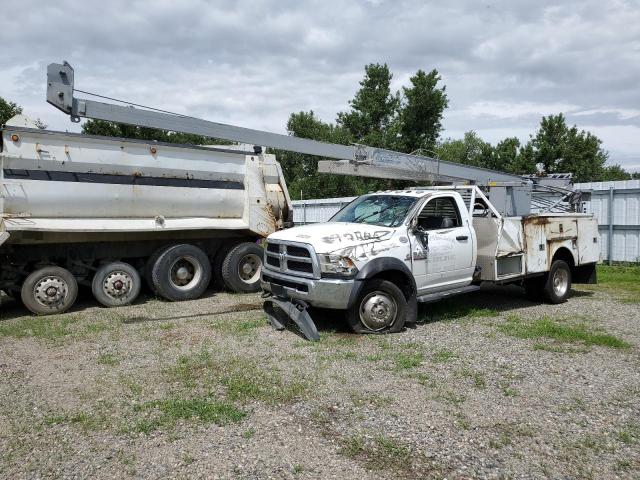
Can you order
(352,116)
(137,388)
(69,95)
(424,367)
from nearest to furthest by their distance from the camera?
1. (137,388)
2. (424,367)
3. (69,95)
4. (352,116)

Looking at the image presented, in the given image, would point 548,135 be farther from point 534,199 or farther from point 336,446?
point 336,446

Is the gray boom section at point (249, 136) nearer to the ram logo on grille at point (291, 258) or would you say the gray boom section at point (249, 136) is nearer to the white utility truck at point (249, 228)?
the white utility truck at point (249, 228)

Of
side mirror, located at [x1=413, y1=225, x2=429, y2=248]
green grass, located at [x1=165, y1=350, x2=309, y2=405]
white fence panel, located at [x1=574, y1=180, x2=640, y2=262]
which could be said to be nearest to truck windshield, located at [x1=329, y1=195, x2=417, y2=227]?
side mirror, located at [x1=413, y1=225, x2=429, y2=248]

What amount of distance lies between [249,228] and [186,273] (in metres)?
1.49

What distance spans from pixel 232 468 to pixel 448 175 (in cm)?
776

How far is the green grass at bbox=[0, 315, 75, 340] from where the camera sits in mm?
7262

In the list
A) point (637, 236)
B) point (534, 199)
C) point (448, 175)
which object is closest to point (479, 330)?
point (448, 175)

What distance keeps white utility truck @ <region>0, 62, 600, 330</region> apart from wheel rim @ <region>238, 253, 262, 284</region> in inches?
1.6

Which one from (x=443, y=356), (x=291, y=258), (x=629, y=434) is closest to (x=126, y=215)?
(x=291, y=258)

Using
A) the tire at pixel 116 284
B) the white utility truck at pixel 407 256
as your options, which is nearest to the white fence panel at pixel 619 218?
the white utility truck at pixel 407 256

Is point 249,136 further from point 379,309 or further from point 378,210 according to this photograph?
point 379,309

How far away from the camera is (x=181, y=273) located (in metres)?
9.93

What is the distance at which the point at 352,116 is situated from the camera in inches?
1446

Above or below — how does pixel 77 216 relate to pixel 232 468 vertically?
above
